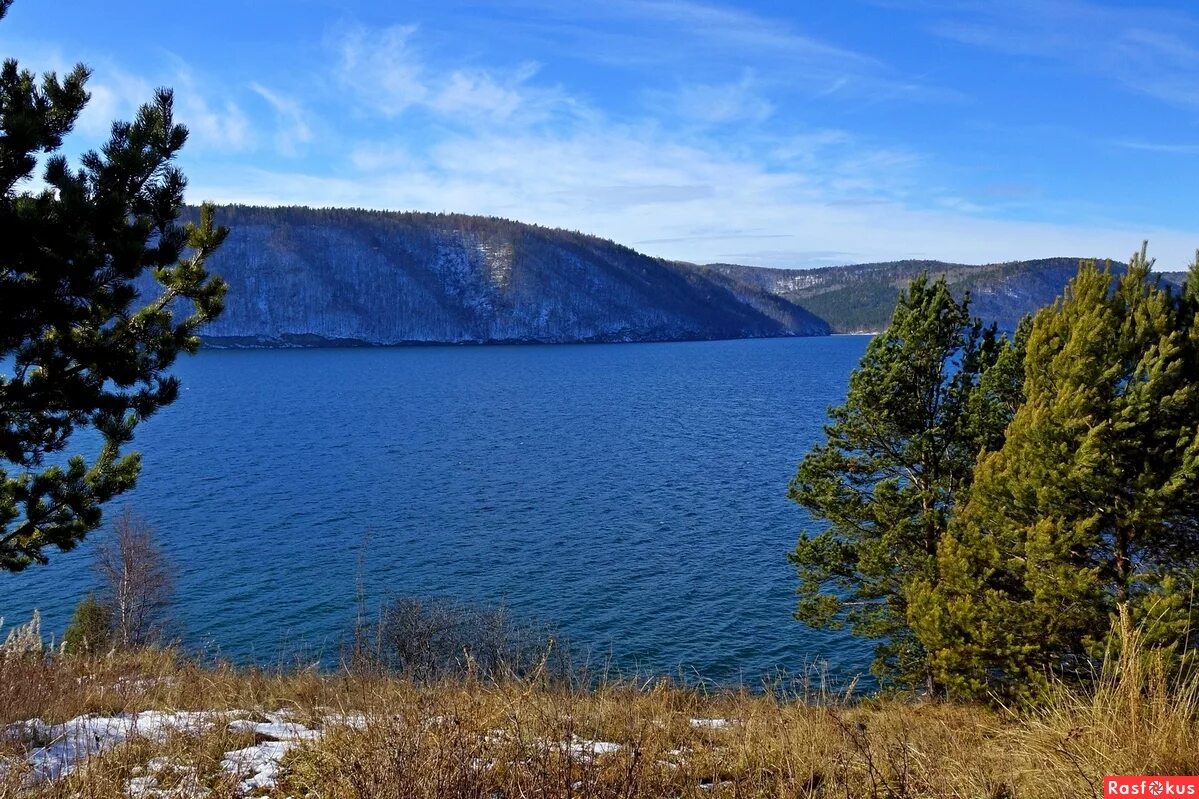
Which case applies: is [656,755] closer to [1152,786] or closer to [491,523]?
[1152,786]

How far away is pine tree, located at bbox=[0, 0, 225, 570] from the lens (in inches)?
211

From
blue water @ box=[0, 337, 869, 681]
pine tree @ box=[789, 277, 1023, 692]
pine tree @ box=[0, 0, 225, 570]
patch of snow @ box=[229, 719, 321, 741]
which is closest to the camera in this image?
patch of snow @ box=[229, 719, 321, 741]

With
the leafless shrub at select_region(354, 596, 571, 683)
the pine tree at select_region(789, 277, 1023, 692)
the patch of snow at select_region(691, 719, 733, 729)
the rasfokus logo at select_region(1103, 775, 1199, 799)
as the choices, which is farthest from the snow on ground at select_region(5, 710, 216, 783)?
the leafless shrub at select_region(354, 596, 571, 683)

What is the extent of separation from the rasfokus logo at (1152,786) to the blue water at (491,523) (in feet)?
42.0

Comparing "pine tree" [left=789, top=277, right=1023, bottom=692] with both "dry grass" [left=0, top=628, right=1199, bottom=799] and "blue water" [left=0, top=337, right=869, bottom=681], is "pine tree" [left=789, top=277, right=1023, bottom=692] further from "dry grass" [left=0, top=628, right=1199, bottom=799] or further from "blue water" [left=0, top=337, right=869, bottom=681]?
"dry grass" [left=0, top=628, right=1199, bottom=799]

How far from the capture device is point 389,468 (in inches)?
2048

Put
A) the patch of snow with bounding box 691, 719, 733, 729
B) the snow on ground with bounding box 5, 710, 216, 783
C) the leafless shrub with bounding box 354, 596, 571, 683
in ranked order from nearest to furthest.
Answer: the snow on ground with bounding box 5, 710, 216, 783
the patch of snow with bounding box 691, 719, 733, 729
the leafless shrub with bounding box 354, 596, 571, 683

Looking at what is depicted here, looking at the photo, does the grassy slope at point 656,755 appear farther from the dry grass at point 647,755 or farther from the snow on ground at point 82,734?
the snow on ground at point 82,734

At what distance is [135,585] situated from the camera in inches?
1049

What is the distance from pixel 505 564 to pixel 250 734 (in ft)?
93.8

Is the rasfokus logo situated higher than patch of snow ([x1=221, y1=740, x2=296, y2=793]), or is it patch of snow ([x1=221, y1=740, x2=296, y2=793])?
the rasfokus logo

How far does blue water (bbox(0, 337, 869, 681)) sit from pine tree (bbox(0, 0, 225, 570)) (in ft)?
23.6

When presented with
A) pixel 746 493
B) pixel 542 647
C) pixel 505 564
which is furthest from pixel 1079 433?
pixel 746 493

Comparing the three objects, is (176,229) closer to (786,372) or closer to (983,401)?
(983,401)
